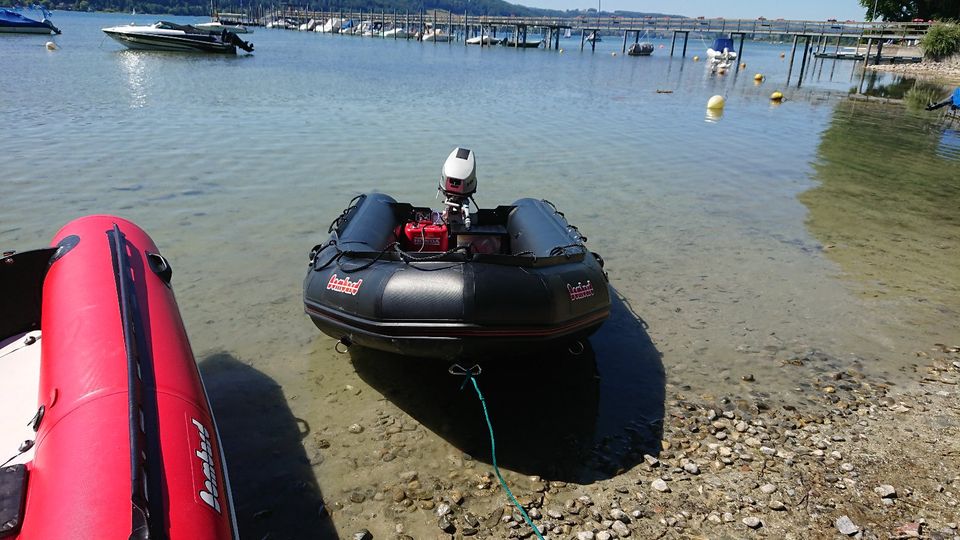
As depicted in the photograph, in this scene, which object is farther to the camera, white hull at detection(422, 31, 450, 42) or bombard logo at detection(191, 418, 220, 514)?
white hull at detection(422, 31, 450, 42)

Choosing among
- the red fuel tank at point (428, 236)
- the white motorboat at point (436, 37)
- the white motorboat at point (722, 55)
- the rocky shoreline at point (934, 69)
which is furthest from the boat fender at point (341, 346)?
the white motorboat at point (436, 37)

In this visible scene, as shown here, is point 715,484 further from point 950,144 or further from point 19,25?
point 19,25

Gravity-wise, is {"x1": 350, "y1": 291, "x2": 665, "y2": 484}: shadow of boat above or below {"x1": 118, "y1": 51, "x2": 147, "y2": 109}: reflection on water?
below

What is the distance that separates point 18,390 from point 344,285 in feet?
6.27

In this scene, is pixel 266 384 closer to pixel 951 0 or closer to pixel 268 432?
pixel 268 432

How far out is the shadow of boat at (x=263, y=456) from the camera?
3.32 meters

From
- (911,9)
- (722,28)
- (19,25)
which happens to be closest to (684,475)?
(19,25)

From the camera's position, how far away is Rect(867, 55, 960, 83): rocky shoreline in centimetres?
3612

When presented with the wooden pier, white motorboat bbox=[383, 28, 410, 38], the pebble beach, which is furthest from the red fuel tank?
white motorboat bbox=[383, 28, 410, 38]

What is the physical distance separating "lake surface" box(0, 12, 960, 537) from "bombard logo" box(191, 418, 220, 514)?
887 millimetres

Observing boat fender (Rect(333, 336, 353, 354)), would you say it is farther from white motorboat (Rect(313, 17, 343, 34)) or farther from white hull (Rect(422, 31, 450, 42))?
white motorboat (Rect(313, 17, 343, 34))

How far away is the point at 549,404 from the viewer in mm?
4434

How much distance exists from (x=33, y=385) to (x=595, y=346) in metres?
4.02

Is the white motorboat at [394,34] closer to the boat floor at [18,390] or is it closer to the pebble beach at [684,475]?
the boat floor at [18,390]
